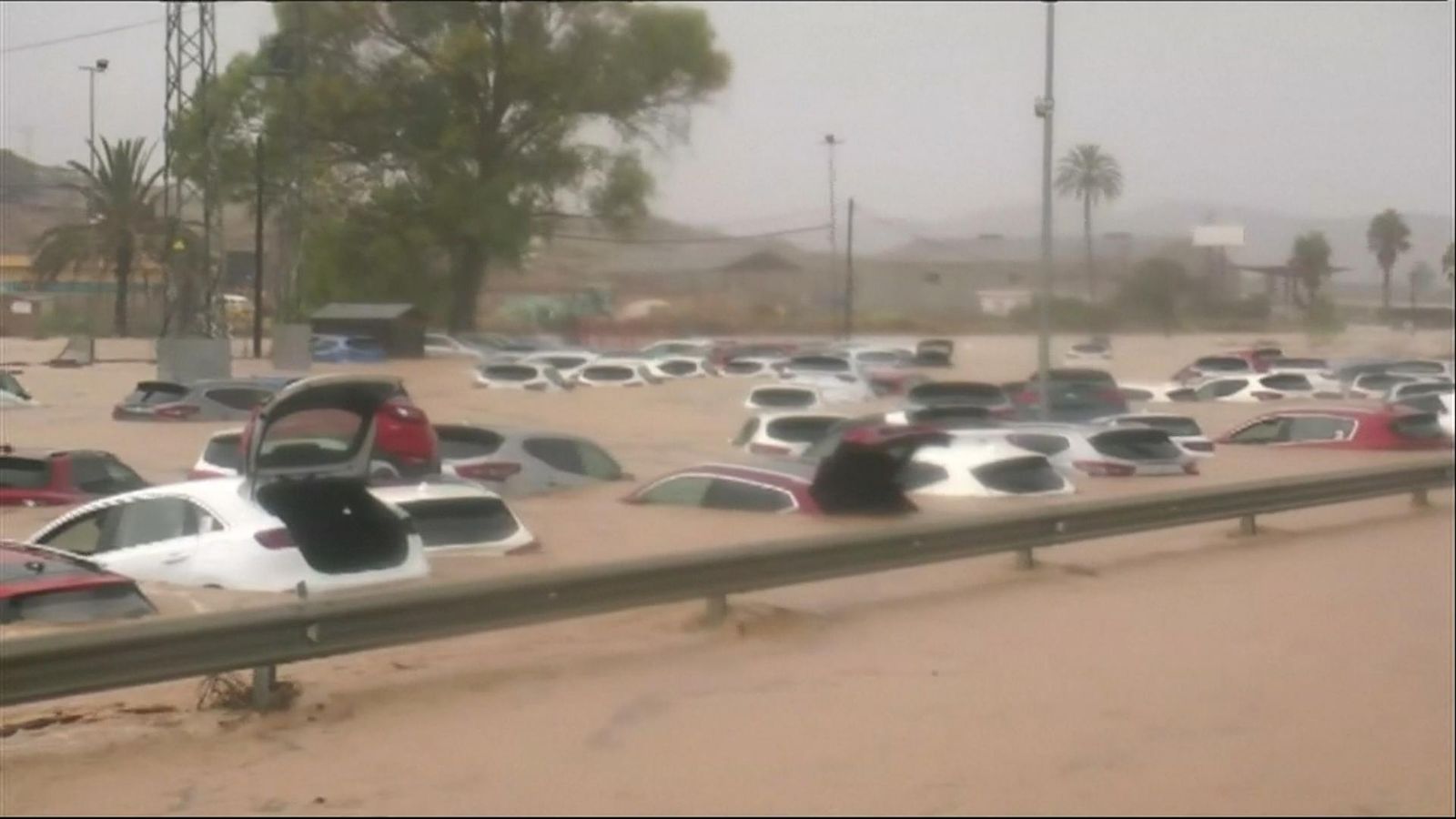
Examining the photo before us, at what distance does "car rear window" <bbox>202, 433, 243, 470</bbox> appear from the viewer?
22.2 ft

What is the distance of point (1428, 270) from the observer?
8.35m

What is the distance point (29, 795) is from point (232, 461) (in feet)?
5.80

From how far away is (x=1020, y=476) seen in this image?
331 inches

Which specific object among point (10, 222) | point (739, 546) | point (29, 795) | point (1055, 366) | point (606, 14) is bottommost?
point (29, 795)

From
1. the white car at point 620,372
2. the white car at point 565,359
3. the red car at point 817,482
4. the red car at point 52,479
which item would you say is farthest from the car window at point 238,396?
the red car at point 817,482

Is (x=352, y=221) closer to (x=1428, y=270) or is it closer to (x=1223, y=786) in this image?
(x=1223, y=786)

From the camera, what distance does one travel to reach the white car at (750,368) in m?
7.48

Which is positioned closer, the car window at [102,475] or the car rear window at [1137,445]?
the car window at [102,475]

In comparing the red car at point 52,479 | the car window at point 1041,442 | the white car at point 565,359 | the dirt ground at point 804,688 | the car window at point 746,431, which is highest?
the white car at point 565,359

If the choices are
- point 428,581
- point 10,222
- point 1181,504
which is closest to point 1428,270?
point 1181,504

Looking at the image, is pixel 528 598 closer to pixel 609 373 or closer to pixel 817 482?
pixel 609 373

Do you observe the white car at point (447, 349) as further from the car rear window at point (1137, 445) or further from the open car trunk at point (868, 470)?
the car rear window at point (1137, 445)

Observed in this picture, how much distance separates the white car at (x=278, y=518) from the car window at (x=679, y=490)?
1.28 m

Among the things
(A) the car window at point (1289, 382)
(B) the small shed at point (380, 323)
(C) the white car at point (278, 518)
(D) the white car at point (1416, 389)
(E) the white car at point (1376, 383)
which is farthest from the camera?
(D) the white car at point (1416, 389)
